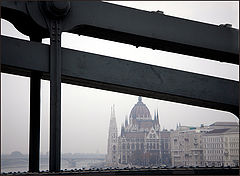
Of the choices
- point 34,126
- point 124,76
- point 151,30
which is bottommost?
point 34,126

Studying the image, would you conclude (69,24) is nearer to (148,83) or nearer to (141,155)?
(148,83)

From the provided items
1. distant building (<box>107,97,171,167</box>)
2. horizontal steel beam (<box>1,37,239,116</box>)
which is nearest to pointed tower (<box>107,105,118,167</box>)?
distant building (<box>107,97,171,167</box>)

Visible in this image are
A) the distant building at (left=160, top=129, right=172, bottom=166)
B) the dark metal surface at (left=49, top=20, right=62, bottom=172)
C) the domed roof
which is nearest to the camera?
the dark metal surface at (left=49, top=20, right=62, bottom=172)

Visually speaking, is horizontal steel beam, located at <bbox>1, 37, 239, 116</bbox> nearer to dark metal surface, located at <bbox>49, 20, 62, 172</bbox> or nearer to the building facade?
dark metal surface, located at <bbox>49, 20, 62, 172</bbox>

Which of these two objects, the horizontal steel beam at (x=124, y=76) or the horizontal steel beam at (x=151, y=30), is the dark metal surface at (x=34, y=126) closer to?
the horizontal steel beam at (x=124, y=76)

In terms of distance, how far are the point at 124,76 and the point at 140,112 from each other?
84.5m

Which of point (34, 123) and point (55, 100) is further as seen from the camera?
point (34, 123)

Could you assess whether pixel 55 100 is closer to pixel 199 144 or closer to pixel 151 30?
pixel 151 30

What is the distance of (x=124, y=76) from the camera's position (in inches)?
126

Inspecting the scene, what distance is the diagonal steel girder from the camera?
311 cm

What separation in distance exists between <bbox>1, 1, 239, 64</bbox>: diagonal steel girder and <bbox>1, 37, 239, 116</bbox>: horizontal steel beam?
11.9 inches

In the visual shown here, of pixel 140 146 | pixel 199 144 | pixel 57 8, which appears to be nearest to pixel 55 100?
pixel 57 8

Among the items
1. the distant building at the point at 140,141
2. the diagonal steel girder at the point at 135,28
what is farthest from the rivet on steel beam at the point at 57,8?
the distant building at the point at 140,141

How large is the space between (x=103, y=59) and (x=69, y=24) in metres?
0.46
